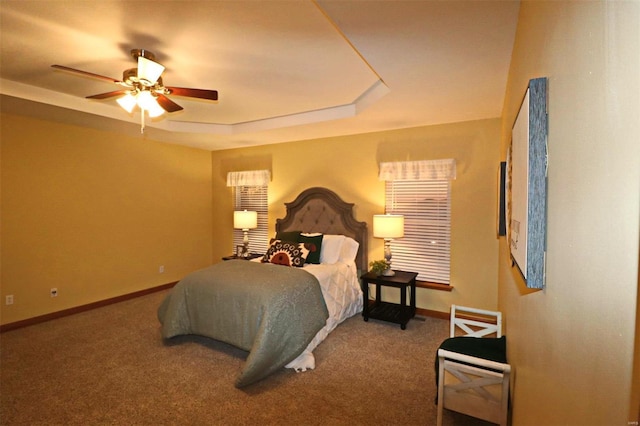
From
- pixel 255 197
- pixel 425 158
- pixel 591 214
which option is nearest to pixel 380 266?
pixel 425 158

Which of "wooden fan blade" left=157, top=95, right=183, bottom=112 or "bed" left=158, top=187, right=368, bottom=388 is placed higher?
"wooden fan blade" left=157, top=95, right=183, bottom=112

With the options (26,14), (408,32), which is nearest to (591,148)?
(408,32)

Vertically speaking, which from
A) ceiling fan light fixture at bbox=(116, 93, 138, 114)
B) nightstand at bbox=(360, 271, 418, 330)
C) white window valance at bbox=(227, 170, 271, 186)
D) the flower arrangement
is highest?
ceiling fan light fixture at bbox=(116, 93, 138, 114)

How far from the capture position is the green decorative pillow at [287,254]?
12.9 ft

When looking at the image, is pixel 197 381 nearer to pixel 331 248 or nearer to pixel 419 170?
pixel 331 248

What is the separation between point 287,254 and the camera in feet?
13.1

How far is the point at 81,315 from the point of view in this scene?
13.5 ft

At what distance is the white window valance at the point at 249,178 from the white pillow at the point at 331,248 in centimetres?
166

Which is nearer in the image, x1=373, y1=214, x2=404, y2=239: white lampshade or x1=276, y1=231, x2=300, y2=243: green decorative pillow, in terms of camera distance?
x1=373, y1=214, x2=404, y2=239: white lampshade

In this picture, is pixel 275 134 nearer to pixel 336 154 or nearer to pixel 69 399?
pixel 336 154

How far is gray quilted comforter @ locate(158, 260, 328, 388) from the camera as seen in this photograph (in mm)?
2646

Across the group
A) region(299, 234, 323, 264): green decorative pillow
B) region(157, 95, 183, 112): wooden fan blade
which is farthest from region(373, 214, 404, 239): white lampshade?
region(157, 95, 183, 112): wooden fan blade

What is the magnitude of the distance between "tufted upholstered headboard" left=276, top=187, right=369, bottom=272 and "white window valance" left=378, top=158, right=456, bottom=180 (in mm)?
711

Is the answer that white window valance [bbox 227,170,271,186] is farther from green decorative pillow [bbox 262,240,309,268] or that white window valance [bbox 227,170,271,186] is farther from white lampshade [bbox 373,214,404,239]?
white lampshade [bbox 373,214,404,239]
